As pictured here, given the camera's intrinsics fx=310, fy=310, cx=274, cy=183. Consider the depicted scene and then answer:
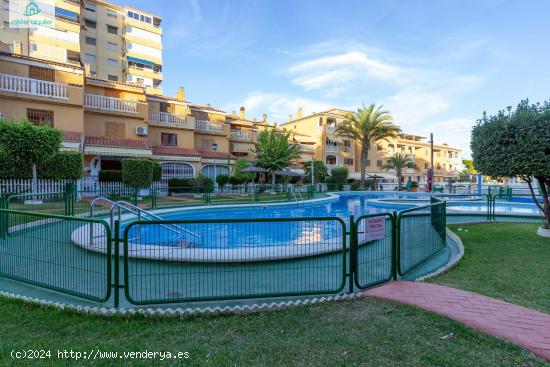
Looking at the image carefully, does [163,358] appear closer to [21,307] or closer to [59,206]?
[21,307]

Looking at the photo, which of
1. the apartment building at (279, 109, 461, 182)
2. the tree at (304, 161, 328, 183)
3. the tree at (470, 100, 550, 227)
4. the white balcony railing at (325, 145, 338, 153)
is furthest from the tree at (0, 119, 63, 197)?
the white balcony railing at (325, 145, 338, 153)

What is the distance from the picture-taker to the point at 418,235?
670 centimetres

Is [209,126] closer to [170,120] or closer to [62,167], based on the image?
[170,120]

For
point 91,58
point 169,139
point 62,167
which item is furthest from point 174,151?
point 91,58

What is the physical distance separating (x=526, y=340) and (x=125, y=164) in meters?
22.3

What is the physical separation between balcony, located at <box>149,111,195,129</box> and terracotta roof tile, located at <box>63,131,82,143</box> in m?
8.36

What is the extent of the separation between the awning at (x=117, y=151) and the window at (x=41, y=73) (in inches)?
237

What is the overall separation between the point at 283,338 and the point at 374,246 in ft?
10.1

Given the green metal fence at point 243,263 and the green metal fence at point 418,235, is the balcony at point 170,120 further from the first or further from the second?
the green metal fence at point 418,235

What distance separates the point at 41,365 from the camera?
9.87ft

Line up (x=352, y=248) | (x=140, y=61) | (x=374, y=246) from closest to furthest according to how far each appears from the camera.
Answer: (x=352, y=248) → (x=374, y=246) → (x=140, y=61)

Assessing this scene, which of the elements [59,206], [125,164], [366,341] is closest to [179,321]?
[366,341]

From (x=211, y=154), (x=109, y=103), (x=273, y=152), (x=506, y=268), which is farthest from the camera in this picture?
(x=211, y=154)

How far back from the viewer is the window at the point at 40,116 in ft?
75.7
